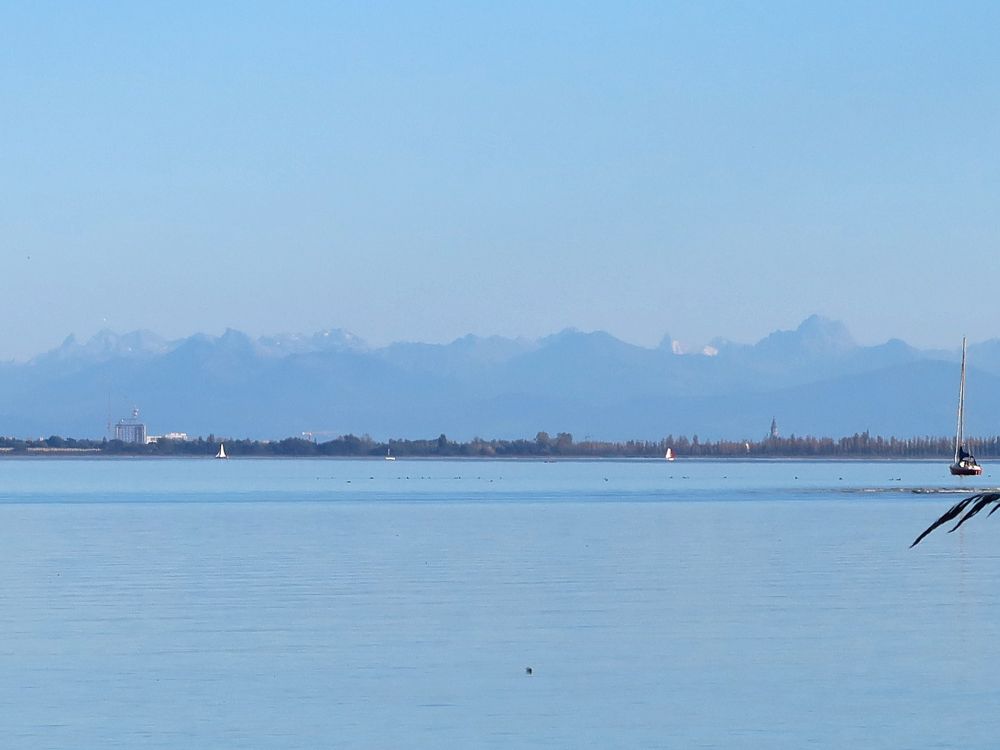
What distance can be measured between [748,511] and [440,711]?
2414 inches

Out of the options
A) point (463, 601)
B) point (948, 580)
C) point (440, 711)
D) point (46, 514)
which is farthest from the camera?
point (46, 514)

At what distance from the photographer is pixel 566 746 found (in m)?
21.2

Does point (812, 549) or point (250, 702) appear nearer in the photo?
point (250, 702)

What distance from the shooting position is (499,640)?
3072cm

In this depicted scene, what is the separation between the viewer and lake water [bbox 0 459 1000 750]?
2264cm

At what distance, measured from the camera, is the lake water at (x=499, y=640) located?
22.6 metres

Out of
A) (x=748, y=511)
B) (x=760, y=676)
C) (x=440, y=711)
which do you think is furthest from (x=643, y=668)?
(x=748, y=511)

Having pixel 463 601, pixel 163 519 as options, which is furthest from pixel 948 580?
pixel 163 519

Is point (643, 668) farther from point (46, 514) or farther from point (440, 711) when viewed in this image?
point (46, 514)

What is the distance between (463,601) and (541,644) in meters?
7.53

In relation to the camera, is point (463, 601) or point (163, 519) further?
point (163, 519)

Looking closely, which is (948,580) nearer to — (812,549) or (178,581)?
(812,549)

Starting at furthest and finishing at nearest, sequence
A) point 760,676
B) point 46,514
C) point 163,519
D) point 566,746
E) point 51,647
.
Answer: point 46,514, point 163,519, point 51,647, point 760,676, point 566,746

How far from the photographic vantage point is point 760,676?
87.6 feet
